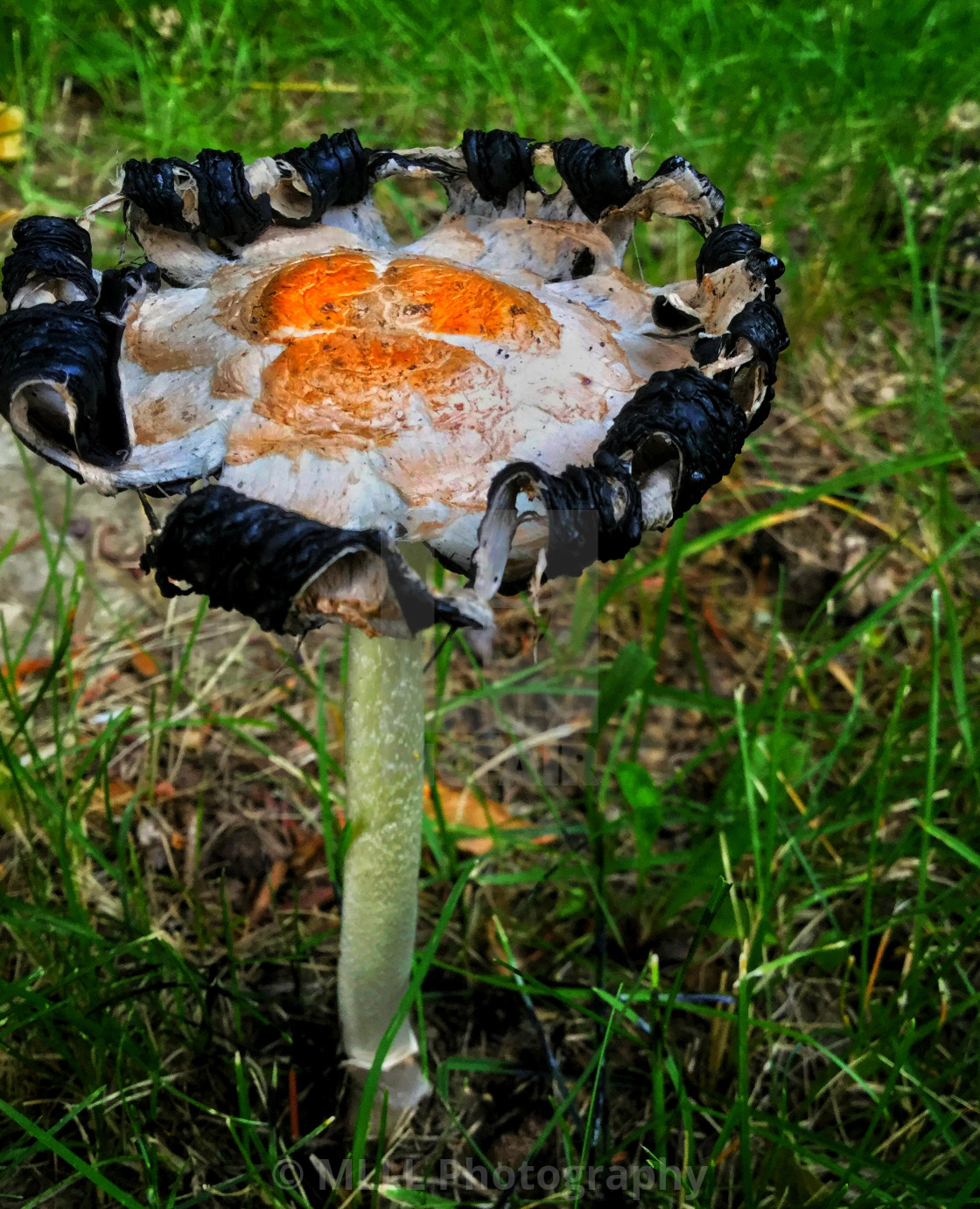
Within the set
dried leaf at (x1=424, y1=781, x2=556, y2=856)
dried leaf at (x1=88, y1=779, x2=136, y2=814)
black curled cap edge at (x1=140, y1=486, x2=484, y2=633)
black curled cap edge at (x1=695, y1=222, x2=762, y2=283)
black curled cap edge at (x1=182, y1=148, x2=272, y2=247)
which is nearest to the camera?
black curled cap edge at (x1=140, y1=486, x2=484, y2=633)

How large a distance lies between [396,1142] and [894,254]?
292 centimetres

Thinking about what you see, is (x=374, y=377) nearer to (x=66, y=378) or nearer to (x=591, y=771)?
(x=66, y=378)

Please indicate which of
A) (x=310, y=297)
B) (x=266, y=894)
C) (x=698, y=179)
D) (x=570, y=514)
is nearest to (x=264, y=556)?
(x=570, y=514)

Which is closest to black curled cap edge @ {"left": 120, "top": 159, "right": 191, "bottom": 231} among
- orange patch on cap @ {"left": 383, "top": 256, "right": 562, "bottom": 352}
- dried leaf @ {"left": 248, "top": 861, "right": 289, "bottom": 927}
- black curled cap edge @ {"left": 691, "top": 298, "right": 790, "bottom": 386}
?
orange patch on cap @ {"left": 383, "top": 256, "right": 562, "bottom": 352}

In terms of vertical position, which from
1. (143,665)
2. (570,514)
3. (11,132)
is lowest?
(143,665)

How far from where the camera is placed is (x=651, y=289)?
1.53 meters

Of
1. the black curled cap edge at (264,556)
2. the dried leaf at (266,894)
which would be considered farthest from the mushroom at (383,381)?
the dried leaf at (266,894)

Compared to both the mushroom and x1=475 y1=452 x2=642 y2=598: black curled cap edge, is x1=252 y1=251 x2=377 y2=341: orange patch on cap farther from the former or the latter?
x1=475 y1=452 x2=642 y2=598: black curled cap edge

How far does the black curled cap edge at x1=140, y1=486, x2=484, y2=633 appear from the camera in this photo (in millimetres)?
1003

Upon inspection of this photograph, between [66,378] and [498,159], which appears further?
[498,159]

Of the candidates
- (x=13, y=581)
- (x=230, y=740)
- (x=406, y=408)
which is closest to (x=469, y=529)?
(x=406, y=408)

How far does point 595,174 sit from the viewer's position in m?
1.50

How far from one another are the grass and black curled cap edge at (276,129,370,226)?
1.58 feet

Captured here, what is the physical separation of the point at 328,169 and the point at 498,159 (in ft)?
0.87
